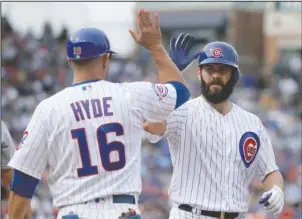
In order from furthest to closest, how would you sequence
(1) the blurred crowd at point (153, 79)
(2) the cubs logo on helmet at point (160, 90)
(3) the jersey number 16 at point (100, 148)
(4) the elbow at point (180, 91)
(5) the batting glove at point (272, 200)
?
(1) the blurred crowd at point (153, 79)
(5) the batting glove at point (272, 200)
(4) the elbow at point (180, 91)
(2) the cubs logo on helmet at point (160, 90)
(3) the jersey number 16 at point (100, 148)

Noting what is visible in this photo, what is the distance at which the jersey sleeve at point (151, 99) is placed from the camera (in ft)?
16.5

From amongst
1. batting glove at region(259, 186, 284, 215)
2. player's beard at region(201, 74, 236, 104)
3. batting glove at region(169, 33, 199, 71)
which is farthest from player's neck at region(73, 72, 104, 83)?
batting glove at region(259, 186, 284, 215)

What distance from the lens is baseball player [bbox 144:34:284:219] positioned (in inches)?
232

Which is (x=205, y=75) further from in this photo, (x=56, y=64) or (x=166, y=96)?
(x=56, y=64)

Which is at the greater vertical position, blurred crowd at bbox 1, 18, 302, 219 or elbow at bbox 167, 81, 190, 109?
elbow at bbox 167, 81, 190, 109

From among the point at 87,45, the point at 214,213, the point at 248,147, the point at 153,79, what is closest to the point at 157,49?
the point at 87,45

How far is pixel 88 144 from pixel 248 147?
157 cm

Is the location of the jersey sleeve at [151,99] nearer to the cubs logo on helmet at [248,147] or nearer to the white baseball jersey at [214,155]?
the white baseball jersey at [214,155]

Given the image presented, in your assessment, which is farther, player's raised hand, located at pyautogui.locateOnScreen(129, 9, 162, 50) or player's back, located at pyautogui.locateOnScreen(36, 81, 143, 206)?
player's raised hand, located at pyautogui.locateOnScreen(129, 9, 162, 50)

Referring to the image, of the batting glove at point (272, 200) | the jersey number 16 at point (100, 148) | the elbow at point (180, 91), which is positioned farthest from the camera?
the batting glove at point (272, 200)

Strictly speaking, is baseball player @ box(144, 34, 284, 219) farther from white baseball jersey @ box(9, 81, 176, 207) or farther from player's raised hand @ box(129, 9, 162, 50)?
white baseball jersey @ box(9, 81, 176, 207)

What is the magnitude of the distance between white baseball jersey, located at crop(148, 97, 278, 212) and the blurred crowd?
455 centimetres

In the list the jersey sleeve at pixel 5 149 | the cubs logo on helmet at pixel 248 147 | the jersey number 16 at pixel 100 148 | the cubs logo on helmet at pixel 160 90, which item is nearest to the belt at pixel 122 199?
the jersey number 16 at pixel 100 148

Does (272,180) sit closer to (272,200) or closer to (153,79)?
(272,200)
